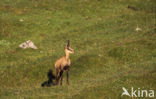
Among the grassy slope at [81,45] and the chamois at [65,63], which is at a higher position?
the chamois at [65,63]

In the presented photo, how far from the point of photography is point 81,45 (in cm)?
3909

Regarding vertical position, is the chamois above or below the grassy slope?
above

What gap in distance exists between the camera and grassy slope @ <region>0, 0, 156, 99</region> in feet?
74.2

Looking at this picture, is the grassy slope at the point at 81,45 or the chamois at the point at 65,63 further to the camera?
the chamois at the point at 65,63

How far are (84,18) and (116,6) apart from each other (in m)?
9.42

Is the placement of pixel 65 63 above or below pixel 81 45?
above

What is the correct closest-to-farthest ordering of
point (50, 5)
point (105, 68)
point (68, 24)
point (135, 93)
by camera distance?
point (135, 93)
point (105, 68)
point (68, 24)
point (50, 5)

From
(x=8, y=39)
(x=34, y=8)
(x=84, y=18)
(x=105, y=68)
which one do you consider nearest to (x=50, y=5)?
(x=34, y=8)

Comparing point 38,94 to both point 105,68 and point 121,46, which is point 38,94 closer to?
point 105,68

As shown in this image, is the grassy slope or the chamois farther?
the chamois

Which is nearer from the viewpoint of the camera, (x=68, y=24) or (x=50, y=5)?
(x=68, y=24)

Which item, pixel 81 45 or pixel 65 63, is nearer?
pixel 65 63

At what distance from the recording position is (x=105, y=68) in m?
29.7

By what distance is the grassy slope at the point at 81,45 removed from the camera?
2261cm
